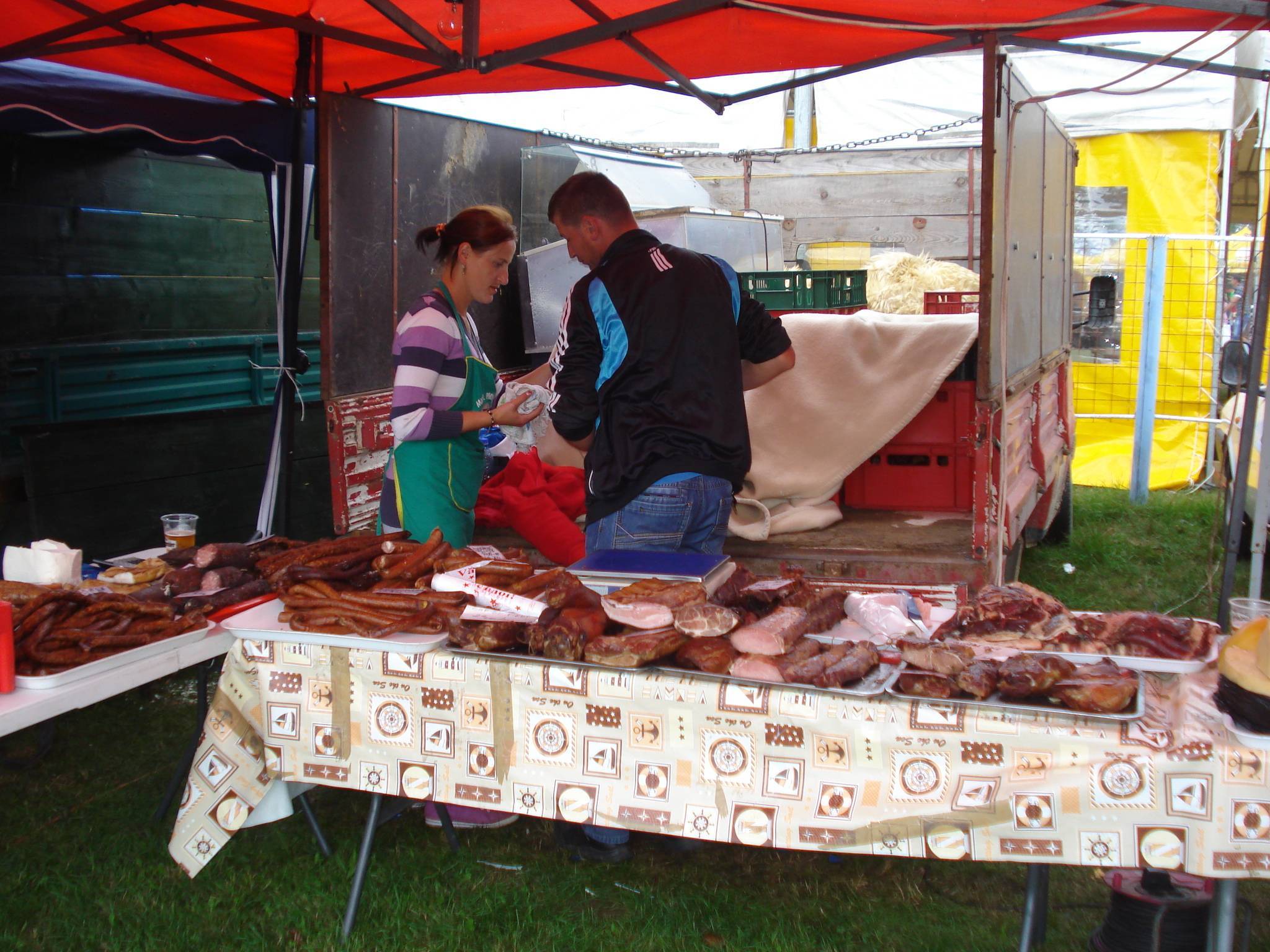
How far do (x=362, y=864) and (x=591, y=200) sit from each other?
93.7 inches

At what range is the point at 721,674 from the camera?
2.62 metres

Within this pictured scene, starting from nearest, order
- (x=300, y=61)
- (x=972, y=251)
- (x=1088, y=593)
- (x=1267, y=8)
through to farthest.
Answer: (x=1267, y=8) → (x=300, y=61) → (x=1088, y=593) → (x=972, y=251)

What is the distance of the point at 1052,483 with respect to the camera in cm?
720

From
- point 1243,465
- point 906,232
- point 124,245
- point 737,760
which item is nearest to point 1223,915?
point 737,760

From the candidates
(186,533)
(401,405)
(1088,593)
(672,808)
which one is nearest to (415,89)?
(401,405)

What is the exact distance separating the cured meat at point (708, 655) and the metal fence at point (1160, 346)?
844 centimetres

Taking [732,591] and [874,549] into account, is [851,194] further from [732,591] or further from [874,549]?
[732,591]

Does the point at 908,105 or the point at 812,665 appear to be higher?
the point at 908,105

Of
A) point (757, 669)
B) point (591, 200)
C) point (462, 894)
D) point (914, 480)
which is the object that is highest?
point (591, 200)

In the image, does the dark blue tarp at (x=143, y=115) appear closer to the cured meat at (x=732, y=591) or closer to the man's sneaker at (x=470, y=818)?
the man's sneaker at (x=470, y=818)

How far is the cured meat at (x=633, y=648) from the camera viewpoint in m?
2.64

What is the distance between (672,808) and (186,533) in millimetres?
2405

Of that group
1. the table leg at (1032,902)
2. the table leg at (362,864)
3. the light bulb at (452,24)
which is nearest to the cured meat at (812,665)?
the table leg at (1032,902)

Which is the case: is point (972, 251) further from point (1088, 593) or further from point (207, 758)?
point (207, 758)
